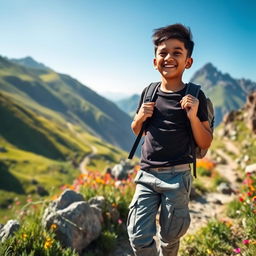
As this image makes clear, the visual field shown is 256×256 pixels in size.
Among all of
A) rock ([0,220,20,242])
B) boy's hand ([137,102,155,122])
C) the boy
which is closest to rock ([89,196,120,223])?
rock ([0,220,20,242])

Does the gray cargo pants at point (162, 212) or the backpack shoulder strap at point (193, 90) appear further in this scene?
the backpack shoulder strap at point (193, 90)

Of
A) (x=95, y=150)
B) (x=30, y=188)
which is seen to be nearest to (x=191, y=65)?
(x=30, y=188)

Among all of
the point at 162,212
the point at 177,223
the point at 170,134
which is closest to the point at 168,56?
the point at 170,134

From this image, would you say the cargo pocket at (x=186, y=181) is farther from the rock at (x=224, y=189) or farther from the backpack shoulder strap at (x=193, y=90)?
the rock at (x=224, y=189)

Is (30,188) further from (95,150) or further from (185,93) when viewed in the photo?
(185,93)

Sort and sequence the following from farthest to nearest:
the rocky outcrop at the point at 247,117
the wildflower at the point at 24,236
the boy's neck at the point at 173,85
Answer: the rocky outcrop at the point at 247,117, the wildflower at the point at 24,236, the boy's neck at the point at 173,85

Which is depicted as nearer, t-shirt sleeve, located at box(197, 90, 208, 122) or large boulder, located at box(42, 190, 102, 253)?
t-shirt sleeve, located at box(197, 90, 208, 122)

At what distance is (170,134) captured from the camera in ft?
12.8

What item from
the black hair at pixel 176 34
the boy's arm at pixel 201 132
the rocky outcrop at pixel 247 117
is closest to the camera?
the boy's arm at pixel 201 132

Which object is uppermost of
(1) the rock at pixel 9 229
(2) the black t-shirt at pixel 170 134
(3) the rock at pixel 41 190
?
(2) the black t-shirt at pixel 170 134

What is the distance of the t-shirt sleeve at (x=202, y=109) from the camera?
155 inches

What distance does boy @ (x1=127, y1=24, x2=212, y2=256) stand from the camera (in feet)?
12.2

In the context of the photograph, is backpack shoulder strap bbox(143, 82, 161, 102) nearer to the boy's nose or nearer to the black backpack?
the black backpack

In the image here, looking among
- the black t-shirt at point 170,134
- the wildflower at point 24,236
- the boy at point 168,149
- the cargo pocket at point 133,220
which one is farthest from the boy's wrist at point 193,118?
the wildflower at point 24,236
